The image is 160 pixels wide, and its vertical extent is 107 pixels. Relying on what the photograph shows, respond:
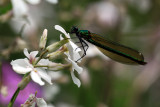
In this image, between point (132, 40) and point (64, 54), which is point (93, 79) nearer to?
point (132, 40)

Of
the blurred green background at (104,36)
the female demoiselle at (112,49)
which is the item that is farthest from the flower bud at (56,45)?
the blurred green background at (104,36)

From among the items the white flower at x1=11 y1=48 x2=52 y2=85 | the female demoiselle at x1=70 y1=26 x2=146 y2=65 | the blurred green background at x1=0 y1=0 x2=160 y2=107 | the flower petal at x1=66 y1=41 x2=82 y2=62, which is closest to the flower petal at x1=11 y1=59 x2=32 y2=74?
the white flower at x1=11 y1=48 x2=52 y2=85

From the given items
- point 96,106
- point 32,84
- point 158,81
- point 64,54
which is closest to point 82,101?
point 96,106

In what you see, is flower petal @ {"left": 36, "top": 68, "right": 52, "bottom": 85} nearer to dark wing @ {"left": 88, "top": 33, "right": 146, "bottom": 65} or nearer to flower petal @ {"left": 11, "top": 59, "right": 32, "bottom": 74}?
flower petal @ {"left": 11, "top": 59, "right": 32, "bottom": 74}

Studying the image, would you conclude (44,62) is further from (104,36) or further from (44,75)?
(104,36)

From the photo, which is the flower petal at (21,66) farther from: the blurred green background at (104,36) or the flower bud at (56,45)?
the blurred green background at (104,36)

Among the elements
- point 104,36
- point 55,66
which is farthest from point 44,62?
point 104,36
